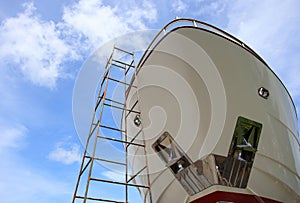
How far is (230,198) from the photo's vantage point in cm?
333

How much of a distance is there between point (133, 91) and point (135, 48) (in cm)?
122

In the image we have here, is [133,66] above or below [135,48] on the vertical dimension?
below

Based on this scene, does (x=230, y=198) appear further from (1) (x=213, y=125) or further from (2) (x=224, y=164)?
(1) (x=213, y=125)

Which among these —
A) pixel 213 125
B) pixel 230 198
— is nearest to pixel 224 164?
pixel 230 198

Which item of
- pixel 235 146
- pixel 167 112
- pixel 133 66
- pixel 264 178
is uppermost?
pixel 133 66

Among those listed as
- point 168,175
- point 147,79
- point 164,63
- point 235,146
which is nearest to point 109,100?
point 147,79

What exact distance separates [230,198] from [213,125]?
0.94m

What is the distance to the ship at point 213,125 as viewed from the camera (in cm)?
356

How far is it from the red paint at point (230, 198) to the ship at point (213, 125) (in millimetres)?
12

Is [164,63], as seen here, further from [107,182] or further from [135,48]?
[107,182]

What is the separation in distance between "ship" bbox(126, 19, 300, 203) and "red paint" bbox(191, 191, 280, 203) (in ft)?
0.04

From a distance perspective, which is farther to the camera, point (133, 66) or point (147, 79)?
point (133, 66)

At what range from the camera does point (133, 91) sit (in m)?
4.87

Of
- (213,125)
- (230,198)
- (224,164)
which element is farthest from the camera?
(213,125)
